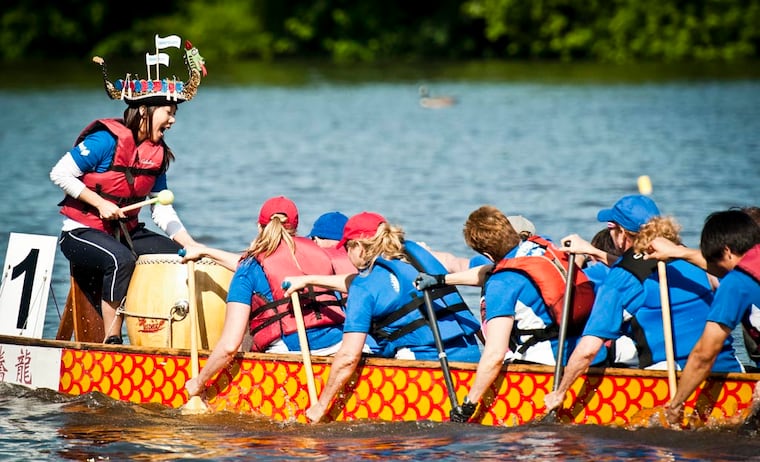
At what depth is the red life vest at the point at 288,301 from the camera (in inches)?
317

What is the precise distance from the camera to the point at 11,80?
4694cm

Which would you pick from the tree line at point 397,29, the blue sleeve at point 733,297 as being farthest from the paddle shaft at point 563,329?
the tree line at point 397,29

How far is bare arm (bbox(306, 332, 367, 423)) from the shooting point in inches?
299

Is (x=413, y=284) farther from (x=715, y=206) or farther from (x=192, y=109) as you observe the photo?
(x=192, y=109)

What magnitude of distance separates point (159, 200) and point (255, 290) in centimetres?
102

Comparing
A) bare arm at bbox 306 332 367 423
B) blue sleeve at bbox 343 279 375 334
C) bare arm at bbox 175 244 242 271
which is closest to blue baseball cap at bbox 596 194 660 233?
blue sleeve at bbox 343 279 375 334

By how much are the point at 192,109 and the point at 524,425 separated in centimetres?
3158

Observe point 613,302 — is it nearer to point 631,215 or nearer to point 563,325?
point 563,325

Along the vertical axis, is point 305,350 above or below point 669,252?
below

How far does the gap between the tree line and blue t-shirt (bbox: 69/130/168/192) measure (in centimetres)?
4156

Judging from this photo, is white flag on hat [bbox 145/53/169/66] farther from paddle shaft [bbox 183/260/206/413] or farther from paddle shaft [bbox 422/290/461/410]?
paddle shaft [bbox 422/290/461/410]

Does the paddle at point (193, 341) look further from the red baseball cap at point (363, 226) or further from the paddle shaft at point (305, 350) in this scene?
the red baseball cap at point (363, 226)

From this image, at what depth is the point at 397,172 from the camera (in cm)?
2322

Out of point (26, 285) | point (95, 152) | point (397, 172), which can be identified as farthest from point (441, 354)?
point (397, 172)
